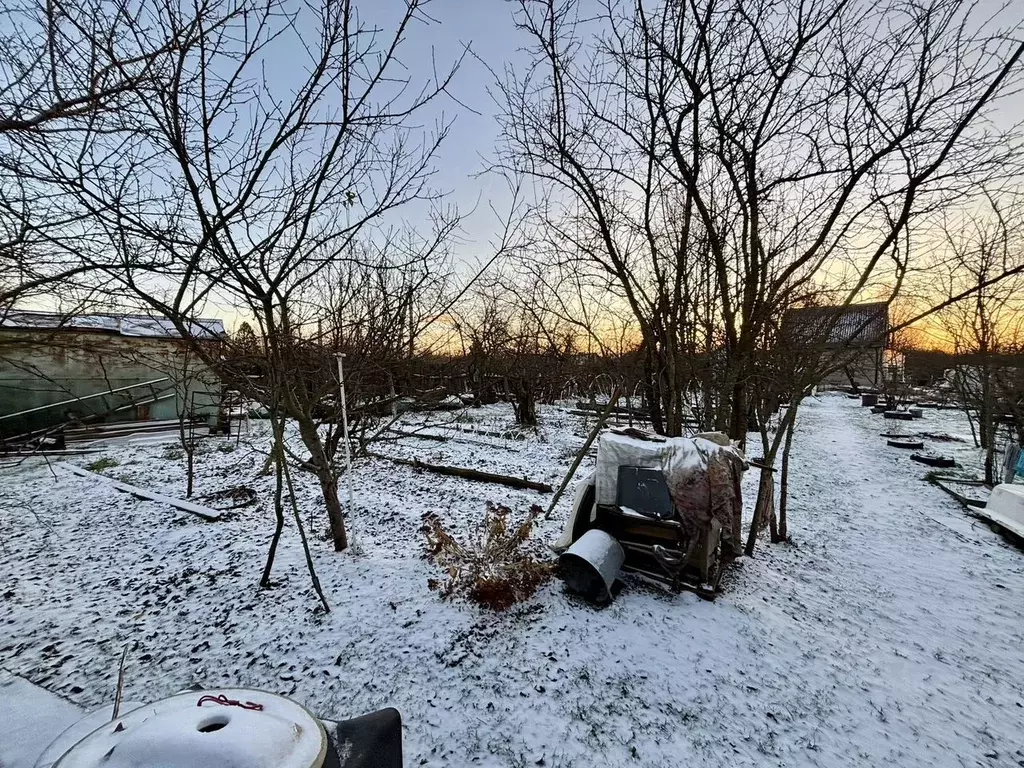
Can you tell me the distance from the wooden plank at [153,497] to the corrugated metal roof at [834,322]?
756cm

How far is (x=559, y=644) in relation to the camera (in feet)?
10.5

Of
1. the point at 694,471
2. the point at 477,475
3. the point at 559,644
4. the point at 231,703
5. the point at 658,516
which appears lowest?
the point at 559,644

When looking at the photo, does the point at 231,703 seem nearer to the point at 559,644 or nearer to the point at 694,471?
the point at 559,644

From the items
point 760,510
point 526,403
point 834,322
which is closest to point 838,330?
point 834,322

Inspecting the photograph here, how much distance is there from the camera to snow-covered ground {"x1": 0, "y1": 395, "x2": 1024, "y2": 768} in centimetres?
252

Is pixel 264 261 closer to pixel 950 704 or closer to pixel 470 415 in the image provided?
pixel 950 704

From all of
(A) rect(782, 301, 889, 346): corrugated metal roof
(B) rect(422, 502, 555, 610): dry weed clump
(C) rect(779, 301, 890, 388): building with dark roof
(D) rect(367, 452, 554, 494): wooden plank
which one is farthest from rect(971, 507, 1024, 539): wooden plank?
(B) rect(422, 502, 555, 610): dry weed clump

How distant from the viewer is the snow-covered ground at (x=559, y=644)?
2518 mm

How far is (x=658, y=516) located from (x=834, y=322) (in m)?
2.80

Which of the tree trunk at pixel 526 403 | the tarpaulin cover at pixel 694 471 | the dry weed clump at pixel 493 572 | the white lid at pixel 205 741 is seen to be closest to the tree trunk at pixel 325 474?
the dry weed clump at pixel 493 572

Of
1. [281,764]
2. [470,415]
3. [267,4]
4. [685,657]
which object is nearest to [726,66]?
[267,4]

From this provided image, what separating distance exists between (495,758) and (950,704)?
297 cm

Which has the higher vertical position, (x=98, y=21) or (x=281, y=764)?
(x=98, y=21)

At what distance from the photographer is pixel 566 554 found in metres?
3.62
